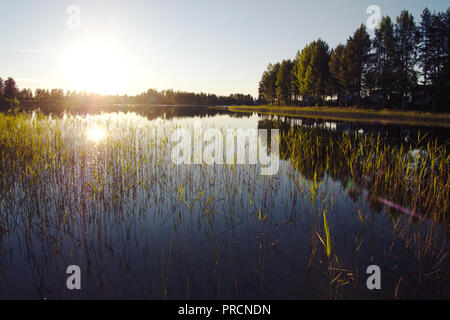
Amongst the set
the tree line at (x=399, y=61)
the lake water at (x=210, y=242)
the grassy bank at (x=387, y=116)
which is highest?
the tree line at (x=399, y=61)

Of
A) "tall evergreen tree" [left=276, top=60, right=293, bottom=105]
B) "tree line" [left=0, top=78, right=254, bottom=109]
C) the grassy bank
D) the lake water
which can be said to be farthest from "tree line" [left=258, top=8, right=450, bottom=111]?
"tree line" [left=0, top=78, right=254, bottom=109]

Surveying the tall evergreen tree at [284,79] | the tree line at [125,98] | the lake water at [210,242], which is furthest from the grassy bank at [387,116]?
the tree line at [125,98]

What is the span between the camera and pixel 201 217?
191 inches

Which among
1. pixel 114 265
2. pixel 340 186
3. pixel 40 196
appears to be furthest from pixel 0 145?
pixel 340 186

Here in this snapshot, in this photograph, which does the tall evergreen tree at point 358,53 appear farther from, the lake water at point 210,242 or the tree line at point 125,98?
the tree line at point 125,98

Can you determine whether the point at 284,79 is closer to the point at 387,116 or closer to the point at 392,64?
the point at 392,64

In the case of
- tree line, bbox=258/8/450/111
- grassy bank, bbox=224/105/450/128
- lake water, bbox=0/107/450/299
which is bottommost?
lake water, bbox=0/107/450/299

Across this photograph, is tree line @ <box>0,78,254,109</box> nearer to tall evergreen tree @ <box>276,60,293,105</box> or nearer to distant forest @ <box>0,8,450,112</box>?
distant forest @ <box>0,8,450,112</box>

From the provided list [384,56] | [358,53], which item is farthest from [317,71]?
[384,56]

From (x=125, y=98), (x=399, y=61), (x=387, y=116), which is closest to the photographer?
(x=387, y=116)

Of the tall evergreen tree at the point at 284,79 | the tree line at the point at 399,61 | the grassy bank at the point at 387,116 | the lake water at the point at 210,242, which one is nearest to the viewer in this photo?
the lake water at the point at 210,242

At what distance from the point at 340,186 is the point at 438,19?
39358mm

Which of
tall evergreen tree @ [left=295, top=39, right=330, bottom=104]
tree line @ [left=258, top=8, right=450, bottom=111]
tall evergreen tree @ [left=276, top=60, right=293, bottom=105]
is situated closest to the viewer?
tree line @ [left=258, top=8, right=450, bottom=111]

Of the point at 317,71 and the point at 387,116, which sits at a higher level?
the point at 317,71
